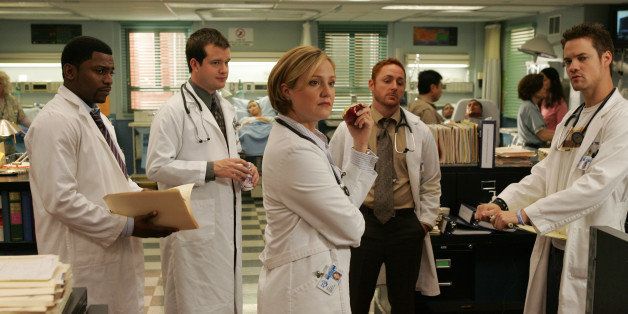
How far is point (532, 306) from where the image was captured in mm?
3311

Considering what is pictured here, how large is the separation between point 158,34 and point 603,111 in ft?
31.3

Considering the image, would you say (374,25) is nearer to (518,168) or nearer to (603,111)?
(518,168)

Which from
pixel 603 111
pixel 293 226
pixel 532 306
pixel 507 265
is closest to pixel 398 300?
pixel 532 306

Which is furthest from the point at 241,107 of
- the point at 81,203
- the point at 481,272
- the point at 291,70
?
the point at 291,70

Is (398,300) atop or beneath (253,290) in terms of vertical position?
atop

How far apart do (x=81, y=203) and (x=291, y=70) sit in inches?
37.9

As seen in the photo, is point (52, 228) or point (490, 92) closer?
point (52, 228)

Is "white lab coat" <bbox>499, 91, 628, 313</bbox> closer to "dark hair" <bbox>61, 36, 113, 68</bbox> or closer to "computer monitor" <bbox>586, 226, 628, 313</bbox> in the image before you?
"computer monitor" <bbox>586, 226, 628, 313</bbox>

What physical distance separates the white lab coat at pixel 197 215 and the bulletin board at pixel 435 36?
8.75 metres

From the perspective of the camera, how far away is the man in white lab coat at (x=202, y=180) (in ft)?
11.1

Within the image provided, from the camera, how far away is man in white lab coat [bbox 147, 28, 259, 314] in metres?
3.37

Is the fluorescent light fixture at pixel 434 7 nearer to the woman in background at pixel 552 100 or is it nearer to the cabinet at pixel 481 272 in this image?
the woman in background at pixel 552 100

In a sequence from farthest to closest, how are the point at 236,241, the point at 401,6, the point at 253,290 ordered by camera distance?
the point at 401,6 < the point at 253,290 < the point at 236,241

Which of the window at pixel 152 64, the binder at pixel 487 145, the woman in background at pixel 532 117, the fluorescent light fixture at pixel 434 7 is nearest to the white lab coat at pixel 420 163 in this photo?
the binder at pixel 487 145
